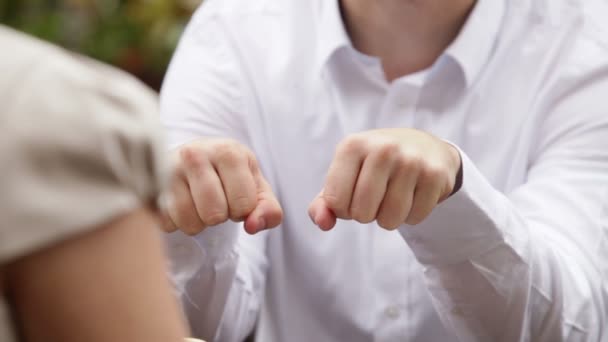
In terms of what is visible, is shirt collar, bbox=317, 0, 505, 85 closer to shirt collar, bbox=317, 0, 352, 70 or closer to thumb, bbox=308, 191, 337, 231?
shirt collar, bbox=317, 0, 352, 70

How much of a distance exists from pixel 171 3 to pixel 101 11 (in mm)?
254

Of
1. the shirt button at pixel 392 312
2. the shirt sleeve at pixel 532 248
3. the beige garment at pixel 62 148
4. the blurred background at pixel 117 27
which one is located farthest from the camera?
the blurred background at pixel 117 27

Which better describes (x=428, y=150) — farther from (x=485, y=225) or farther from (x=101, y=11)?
(x=101, y=11)

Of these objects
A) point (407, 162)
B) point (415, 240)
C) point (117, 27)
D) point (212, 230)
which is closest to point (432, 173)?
point (407, 162)

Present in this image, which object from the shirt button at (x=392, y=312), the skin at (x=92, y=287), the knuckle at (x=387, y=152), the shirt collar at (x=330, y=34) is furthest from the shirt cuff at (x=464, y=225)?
the skin at (x=92, y=287)

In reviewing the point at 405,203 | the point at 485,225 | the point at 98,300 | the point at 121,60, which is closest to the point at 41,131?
the point at 98,300

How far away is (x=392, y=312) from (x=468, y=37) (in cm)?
36

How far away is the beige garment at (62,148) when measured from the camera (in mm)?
367

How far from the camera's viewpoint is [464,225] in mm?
866

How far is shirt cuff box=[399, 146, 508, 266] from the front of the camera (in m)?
0.85

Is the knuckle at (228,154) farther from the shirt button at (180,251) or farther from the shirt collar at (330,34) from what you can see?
the shirt collar at (330,34)

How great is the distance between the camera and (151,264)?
1.32ft

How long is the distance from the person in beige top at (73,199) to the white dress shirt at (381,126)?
55 centimetres

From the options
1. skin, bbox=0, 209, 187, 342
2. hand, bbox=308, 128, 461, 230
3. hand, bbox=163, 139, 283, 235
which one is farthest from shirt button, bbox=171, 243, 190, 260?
skin, bbox=0, 209, 187, 342
